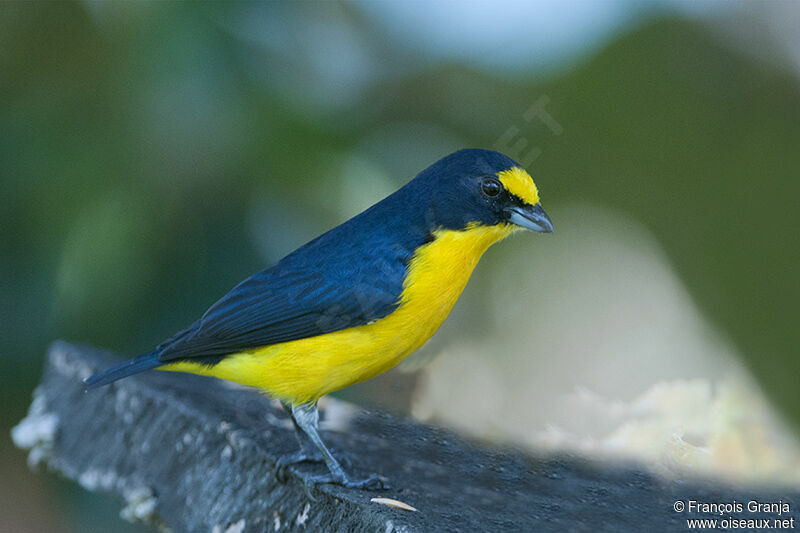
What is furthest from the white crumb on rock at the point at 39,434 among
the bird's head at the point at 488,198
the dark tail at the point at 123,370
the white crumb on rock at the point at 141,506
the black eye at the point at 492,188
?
the black eye at the point at 492,188

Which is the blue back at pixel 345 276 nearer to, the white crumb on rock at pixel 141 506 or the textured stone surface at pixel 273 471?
the textured stone surface at pixel 273 471

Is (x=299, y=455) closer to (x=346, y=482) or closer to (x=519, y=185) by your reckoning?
(x=346, y=482)

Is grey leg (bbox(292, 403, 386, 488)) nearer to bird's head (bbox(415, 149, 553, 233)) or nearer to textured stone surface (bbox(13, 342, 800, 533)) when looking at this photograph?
textured stone surface (bbox(13, 342, 800, 533))

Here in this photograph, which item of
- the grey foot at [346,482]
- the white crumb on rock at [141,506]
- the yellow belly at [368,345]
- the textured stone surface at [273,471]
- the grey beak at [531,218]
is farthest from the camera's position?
the white crumb on rock at [141,506]

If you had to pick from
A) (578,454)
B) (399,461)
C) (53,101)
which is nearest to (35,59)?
(53,101)

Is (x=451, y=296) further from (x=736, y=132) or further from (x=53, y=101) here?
(x=736, y=132)

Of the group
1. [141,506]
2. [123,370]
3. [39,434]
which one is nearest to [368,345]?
[123,370]
